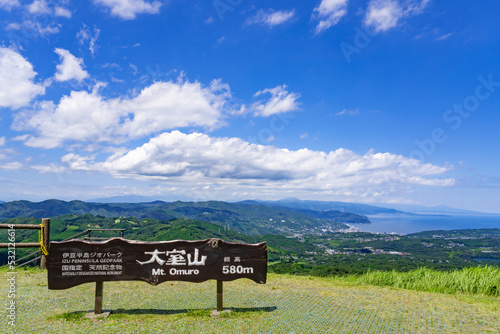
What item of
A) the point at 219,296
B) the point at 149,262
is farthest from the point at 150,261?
the point at 219,296

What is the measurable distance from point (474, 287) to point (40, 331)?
1207 cm

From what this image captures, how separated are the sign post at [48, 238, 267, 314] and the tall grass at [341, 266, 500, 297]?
5.87 m

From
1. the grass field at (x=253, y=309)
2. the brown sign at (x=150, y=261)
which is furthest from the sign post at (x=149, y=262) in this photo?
the grass field at (x=253, y=309)

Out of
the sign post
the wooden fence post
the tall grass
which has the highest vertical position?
the sign post

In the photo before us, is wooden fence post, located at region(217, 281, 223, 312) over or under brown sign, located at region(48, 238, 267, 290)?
under

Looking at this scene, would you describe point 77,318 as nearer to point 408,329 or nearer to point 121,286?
point 121,286

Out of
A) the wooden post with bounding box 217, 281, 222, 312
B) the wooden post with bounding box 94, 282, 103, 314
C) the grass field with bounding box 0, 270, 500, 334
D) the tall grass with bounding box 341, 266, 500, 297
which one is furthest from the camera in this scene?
the tall grass with bounding box 341, 266, 500, 297

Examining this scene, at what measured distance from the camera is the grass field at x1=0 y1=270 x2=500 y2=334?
235 inches

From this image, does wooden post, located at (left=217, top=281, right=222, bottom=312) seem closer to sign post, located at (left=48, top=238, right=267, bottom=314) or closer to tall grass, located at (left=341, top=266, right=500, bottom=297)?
sign post, located at (left=48, top=238, right=267, bottom=314)

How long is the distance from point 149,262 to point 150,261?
0.11 feet

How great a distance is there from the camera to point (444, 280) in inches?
393

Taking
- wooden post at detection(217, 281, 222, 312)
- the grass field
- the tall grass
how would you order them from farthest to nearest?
the tall grass, wooden post at detection(217, 281, 222, 312), the grass field

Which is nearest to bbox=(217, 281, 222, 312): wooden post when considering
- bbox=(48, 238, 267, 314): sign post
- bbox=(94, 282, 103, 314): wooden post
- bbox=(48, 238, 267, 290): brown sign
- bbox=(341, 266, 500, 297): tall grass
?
bbox=(48, 238, 267, 314): sign post

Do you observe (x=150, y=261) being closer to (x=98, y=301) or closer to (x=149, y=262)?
(x=149, y=262)
